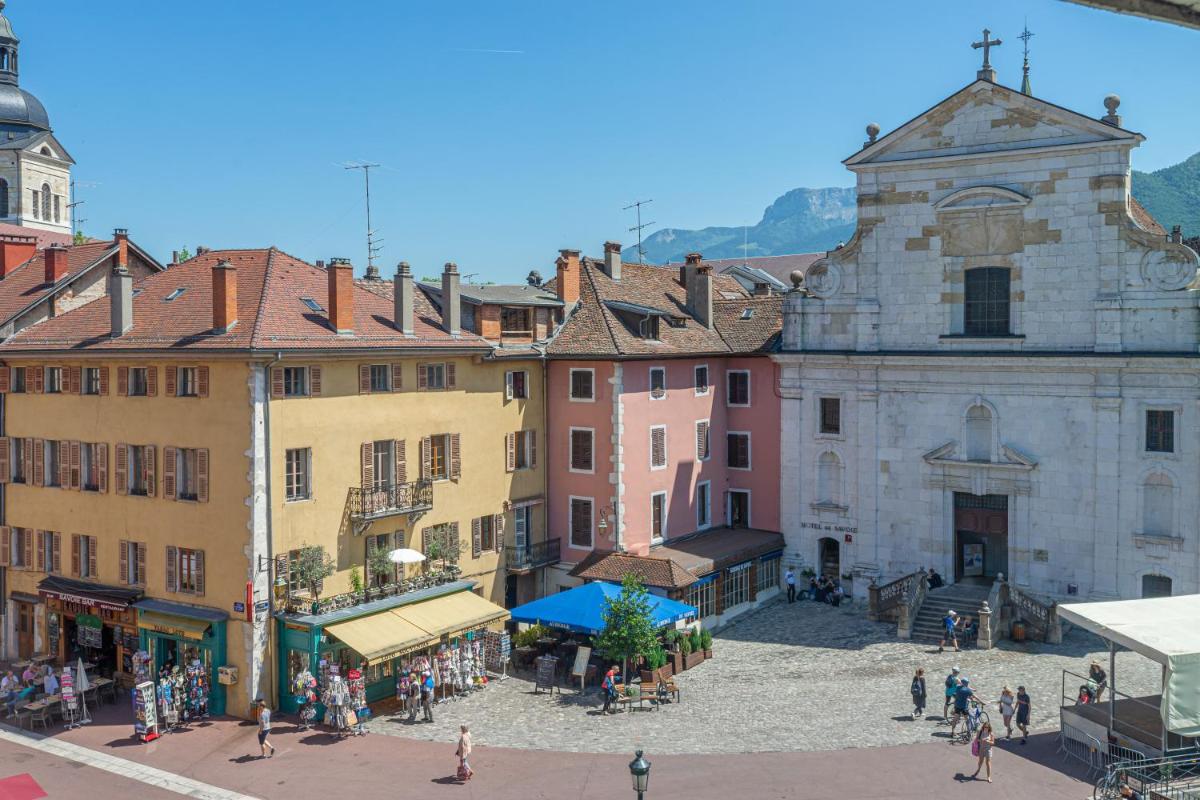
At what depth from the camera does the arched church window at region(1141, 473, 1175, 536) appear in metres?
38.4

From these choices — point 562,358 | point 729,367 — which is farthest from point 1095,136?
point 562,358

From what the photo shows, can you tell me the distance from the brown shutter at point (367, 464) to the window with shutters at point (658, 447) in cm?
1203

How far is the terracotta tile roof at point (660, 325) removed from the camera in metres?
42.1

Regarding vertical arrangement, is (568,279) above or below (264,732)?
above

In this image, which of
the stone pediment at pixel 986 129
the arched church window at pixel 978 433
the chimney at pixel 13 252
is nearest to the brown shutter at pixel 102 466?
the chimney at pixel 13 252

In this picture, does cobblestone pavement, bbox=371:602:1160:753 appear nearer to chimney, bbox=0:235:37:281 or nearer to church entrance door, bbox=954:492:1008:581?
church entrance door, bbox=954:492:1008:581

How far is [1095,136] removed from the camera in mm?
39531

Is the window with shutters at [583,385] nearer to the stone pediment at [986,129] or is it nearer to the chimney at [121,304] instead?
the stone pediment at [986,129]

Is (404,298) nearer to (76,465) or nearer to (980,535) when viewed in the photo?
(76,465)

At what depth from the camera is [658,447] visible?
43188 millimetres

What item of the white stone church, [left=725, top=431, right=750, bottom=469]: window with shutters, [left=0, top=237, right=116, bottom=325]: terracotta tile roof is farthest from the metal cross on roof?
[left=0, top=237, right=116, bottom=325]: terracotta tile roof

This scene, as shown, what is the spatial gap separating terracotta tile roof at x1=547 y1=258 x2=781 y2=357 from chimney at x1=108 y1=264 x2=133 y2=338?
15.3 m

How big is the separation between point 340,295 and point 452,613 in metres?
10.9

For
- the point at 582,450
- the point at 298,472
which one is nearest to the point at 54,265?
the point at 298,472
